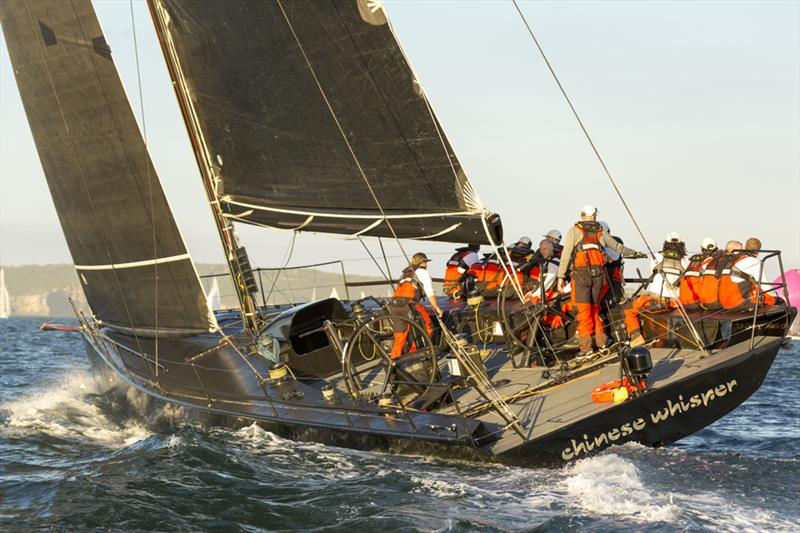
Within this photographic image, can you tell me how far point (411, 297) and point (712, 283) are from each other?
3.67 metres

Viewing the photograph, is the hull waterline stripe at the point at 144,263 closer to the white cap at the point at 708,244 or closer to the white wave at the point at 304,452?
the white wave at the point at 304,452

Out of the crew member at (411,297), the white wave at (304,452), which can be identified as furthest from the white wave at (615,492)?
the crew member at (411,297)

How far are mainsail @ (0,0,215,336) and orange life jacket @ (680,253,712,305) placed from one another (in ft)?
21.2

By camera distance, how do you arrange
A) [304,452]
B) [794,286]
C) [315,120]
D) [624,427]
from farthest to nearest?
[315,120]
[794,286]
[304,452]
[624,427]

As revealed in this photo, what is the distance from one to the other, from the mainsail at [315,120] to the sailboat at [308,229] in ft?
0.08

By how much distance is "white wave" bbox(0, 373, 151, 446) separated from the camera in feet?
45.5

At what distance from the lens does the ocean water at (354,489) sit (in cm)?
833

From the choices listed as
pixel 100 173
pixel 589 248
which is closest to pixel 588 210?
pixel 589 248

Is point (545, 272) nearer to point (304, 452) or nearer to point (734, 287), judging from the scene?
point (734, 287)

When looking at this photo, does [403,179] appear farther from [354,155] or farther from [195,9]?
[195,9]

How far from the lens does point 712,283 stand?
1190 cm

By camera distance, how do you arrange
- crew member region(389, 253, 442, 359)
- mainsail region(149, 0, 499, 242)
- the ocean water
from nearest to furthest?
1. the ocean water
2. crew member region(389, 253, 442, 359)
3. mainsail region(149, 0, 499, 242)

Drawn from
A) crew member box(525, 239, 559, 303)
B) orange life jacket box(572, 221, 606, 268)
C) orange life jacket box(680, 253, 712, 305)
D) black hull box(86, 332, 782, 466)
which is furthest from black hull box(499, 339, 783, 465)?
crew member box(525, 239, 559, 303)

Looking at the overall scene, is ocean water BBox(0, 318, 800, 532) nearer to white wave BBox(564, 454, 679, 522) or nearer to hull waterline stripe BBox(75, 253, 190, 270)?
white wave BBox(564, 454, 679, 522)
